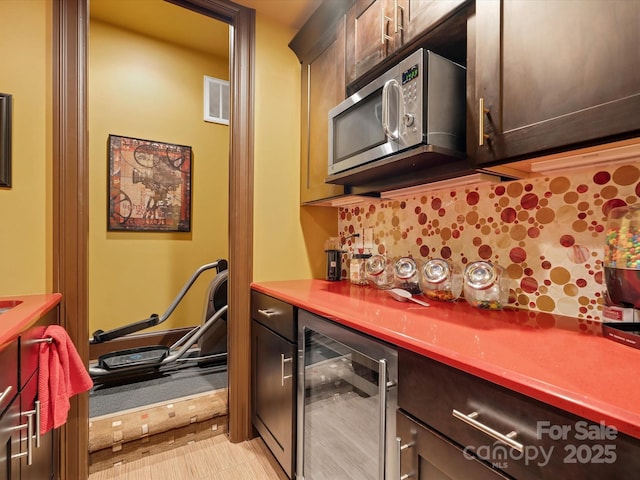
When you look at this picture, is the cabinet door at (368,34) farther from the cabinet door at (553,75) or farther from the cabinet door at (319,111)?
the cabinet door at (553,75)

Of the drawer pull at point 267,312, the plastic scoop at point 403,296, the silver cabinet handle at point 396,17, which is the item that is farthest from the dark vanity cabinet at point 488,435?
the silver cabinet handle at point 396,17

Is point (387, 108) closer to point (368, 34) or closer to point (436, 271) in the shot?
point (368, 34)

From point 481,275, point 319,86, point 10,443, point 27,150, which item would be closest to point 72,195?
point 27,150

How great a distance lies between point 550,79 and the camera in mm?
832

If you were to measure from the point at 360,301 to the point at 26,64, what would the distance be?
186cm

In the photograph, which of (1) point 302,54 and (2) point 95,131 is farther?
(2) point 95,131

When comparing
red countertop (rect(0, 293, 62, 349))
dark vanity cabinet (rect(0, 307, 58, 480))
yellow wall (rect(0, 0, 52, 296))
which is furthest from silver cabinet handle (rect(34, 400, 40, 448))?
yellow wall (rect(0, 0, 52, 296))

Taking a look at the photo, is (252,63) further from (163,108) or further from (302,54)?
(163,108)

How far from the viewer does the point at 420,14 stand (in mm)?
1174

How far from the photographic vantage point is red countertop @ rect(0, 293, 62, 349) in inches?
33.4

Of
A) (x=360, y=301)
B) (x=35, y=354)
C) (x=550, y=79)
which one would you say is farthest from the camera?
(x=360, y=301)

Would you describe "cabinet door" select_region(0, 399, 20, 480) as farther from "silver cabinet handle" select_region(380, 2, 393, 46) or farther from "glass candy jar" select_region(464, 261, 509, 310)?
"silver cabinet handle" select_region(380, 2, 393, 46)

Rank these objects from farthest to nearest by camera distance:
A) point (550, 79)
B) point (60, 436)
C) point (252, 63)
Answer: point (252, 63) < point (60, 436) < point (550, 79)

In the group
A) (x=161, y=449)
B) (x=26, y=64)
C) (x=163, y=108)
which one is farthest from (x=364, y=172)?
(x=163, y=108)
